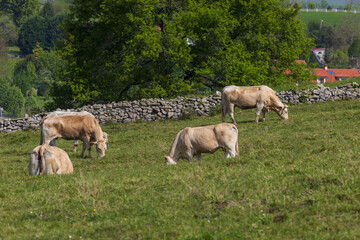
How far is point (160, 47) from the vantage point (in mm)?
36344

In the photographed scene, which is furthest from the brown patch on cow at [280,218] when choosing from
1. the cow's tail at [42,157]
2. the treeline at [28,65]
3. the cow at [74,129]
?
the treeline at [28,65]

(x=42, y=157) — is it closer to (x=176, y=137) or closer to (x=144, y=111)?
(x=176, y=137)

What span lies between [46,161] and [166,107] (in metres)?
16.1

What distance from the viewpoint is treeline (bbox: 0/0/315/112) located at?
37094 millimetres

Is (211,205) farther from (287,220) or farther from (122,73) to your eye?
(122,73)

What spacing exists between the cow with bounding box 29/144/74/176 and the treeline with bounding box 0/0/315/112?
22.9m

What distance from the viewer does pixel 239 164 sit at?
1208 centimetres

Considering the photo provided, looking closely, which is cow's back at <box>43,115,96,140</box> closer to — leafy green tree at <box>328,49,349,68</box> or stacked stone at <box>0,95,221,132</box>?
stacked stone at <box>0,95,221,132</box>

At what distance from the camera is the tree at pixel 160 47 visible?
36.9 meters

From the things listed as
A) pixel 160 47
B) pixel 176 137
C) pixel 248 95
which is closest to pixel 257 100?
pixel 248 95

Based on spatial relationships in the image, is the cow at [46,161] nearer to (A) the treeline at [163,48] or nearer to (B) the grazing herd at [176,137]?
(B) the grazing herd at [176,137]

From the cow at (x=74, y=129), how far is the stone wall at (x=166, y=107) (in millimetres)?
9974

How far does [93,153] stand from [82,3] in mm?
21156

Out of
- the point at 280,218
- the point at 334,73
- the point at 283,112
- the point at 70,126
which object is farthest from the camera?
the point at 334,73
